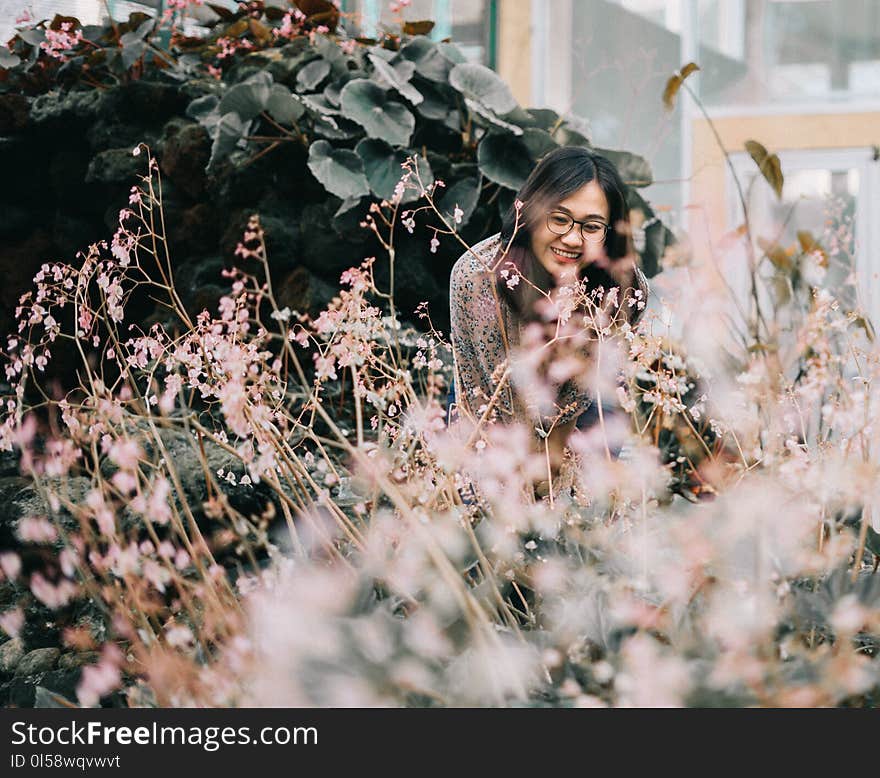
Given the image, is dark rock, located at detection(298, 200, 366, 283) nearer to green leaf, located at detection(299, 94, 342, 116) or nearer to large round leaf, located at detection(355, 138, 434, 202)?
large round leaf, located at detection(355, 138, 434, 202)

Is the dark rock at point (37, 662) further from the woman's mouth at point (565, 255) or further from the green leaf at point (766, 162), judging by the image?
the green leaf at point (766, 162)

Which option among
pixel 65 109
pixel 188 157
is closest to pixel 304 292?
pixel 188 157

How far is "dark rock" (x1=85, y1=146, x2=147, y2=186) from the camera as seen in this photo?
9.34 ft

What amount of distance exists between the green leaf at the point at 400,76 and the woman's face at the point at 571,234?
0.96 metres

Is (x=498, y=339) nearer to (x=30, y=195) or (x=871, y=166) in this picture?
(x=30, y=195)

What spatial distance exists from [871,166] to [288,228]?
278 cm

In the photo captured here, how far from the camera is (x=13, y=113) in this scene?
Result: 3.01 m

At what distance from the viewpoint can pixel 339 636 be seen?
0.53 metres

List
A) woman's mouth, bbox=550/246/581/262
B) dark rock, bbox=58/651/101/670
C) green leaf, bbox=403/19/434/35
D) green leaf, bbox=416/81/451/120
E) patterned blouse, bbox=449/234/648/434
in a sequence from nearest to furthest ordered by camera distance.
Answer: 1. dark rock, bbox=58/651/101/670
2. woman's mouth, bbox=550/246/581/262
3. patterned blouse, bbox=449/234/648/434
4. green leaf, bbox=416/81/451/120
5. green leaf, bbox=403/19/434/35

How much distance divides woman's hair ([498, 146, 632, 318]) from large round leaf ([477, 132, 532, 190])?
2.12 feet

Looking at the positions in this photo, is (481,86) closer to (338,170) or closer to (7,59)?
(338,170)

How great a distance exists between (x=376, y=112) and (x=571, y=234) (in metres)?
1.07

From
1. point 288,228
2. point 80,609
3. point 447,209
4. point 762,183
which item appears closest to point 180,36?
point 288,228

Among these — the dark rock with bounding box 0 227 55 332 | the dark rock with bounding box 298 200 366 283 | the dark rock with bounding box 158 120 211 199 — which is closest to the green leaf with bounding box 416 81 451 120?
the dark rock with bounding box 298 200 366 283
